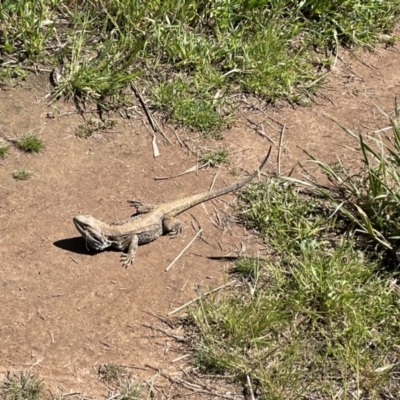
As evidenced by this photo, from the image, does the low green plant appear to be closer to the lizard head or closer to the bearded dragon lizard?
the bearded dragon lizard

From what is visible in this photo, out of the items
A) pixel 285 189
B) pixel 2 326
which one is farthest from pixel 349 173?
pixel 2 326

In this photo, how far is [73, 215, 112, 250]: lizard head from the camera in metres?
5.23

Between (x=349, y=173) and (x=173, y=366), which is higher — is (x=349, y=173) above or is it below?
above

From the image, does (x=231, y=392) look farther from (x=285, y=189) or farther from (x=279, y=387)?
(x=285, y=189)

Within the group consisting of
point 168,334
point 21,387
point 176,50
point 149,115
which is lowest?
point 21,387

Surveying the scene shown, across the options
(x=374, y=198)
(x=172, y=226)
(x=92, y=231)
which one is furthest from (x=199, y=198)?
(x=374, y=198)

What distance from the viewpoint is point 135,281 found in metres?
5.20

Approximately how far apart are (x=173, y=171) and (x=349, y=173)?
153 centimetres

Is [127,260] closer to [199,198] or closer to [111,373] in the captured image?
[199,198]

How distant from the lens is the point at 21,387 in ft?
14.4

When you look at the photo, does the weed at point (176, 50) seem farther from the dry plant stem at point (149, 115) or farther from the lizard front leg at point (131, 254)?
the lizard front leg at point (131, 254)

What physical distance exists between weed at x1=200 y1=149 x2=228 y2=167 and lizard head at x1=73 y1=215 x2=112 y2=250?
131 cm

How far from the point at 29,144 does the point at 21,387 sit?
2323 millimetres

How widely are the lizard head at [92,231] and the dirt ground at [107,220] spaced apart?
0.41 ft
